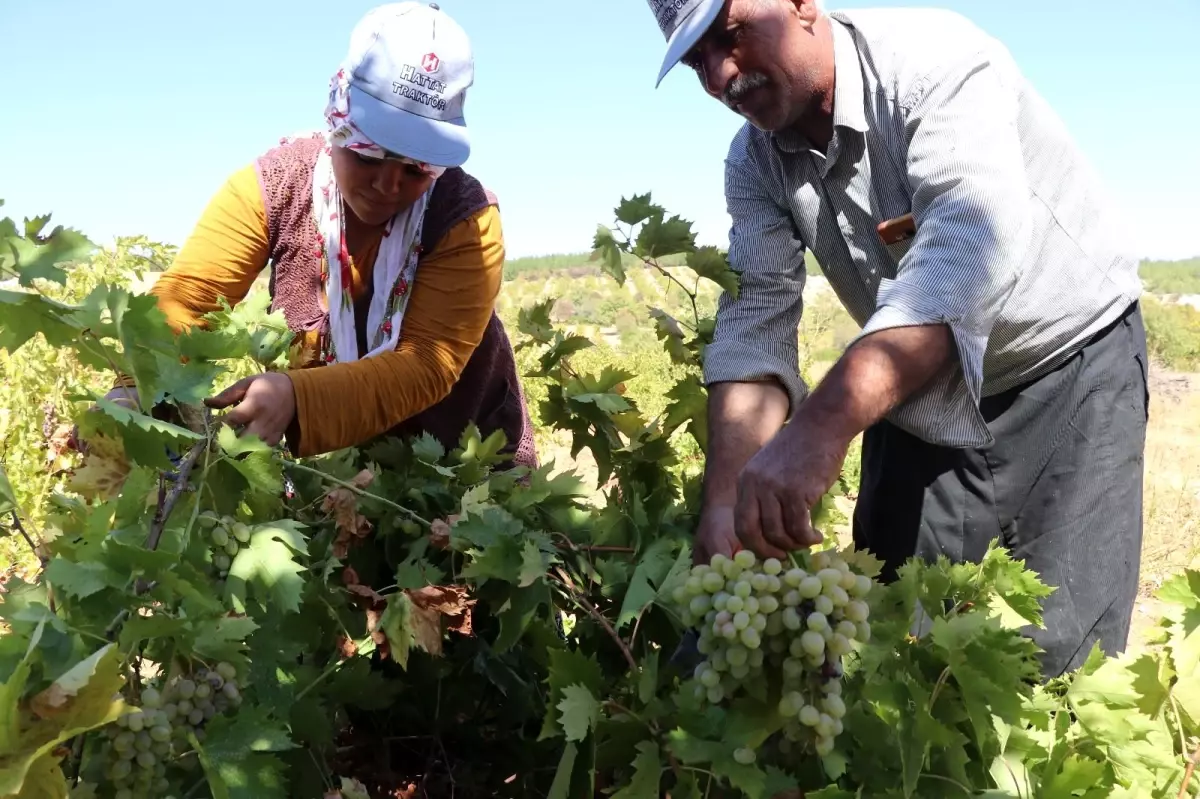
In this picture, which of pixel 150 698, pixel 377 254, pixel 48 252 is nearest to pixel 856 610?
pixel 150 698

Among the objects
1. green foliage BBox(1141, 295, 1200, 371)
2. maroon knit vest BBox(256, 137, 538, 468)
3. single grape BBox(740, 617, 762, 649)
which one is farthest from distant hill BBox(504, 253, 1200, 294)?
single grape BBox(740, 617, 762, 649)

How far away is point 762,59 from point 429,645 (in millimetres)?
1392

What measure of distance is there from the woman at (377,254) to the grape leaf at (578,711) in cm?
92

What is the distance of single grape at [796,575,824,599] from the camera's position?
1.41 m

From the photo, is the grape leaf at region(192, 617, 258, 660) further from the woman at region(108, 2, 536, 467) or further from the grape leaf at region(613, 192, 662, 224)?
the grape leaf at region(613, 192, 662, 224)

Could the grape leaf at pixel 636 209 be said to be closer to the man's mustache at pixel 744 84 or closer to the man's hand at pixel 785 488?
the man's mustache at pixel 744 84

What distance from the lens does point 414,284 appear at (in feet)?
8.45

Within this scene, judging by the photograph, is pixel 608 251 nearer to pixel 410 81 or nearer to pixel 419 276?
pixel 419 276

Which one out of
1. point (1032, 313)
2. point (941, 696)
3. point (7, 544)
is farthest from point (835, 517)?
point (7, 544)

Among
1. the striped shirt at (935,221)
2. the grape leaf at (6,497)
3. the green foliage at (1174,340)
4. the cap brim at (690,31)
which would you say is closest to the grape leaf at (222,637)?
the grape leaf at (6,497)

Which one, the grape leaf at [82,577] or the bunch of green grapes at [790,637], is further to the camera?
the bunch of green grapes at [790,637]

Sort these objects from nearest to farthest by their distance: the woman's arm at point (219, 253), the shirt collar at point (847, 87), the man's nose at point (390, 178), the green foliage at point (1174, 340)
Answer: the shirt collar at point (847, 87)
the man's nose at point (390, 178)
the woman's arm at point (219, 253)
the green foliage at point (1174, 340)

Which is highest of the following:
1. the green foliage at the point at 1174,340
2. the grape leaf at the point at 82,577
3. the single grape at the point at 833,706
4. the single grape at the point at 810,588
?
the grape leaf at the point at 82,577

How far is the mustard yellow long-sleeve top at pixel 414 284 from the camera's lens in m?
2.46
